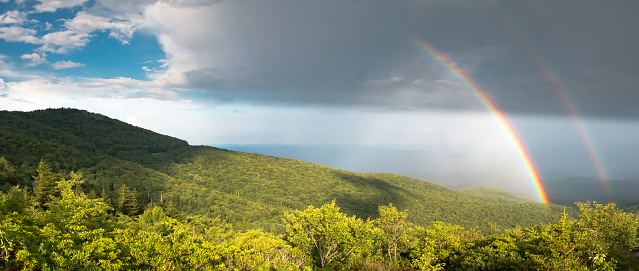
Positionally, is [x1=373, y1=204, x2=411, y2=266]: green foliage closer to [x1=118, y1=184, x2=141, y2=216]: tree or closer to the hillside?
[x1=118, y1=184, x2=141, y2=216]: tree

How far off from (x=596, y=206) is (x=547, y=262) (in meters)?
33.7

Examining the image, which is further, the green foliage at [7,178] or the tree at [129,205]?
the tree at [129,205]

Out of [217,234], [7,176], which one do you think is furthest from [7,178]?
[217,234]

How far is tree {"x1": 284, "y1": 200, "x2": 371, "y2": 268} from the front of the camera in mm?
23891

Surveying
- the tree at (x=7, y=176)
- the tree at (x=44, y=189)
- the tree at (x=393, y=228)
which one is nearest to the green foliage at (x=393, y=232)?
the tree at (x=393, y=228)

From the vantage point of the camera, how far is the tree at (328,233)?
23.9 m

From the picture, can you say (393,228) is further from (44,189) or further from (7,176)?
(7,176)

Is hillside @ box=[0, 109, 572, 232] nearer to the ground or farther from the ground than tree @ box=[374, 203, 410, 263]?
nearer to the ground

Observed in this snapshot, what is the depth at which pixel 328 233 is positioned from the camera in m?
23.9

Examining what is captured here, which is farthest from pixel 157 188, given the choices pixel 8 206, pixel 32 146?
pixel 8 206

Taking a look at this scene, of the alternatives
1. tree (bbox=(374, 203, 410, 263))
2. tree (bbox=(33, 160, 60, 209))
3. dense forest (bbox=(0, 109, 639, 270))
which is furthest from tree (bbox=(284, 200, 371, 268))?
tree (bbox=(33, 160, 60, 209))

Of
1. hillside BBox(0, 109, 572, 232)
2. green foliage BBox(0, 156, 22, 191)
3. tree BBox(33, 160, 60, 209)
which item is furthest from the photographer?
hillside BBox(0, 109, 572, 232)

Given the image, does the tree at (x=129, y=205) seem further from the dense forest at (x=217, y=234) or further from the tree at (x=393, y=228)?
the tree at (x=393, y=228)

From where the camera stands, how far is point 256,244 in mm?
18734
